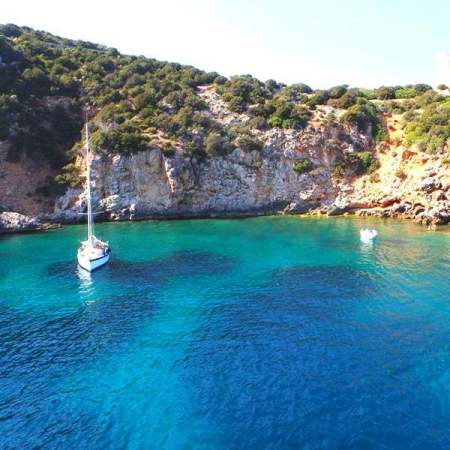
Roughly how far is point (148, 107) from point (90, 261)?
40.0 metres

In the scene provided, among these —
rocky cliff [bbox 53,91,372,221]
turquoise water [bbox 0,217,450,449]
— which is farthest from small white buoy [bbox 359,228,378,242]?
rocky cliff [bbox 53,91,372,221]

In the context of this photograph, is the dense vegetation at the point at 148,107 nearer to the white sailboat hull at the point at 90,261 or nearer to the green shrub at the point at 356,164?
the green shrub at the point at 356,164

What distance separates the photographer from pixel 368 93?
291 ft

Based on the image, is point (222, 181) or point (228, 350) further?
point (222, 181)

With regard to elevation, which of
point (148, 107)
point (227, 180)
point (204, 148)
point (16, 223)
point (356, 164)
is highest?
point (148, 107)

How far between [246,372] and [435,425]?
323 inches

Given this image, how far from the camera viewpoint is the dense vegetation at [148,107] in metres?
62.6

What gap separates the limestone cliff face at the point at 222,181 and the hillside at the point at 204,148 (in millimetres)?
154

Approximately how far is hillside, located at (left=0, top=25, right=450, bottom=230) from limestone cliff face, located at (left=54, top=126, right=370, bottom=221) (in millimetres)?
154

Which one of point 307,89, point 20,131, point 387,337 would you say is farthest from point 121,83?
point 387,337

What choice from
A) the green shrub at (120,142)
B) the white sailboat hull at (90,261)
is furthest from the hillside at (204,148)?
the white sailboat hull at (90,261)

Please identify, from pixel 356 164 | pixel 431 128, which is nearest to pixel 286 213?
pixel 356 164

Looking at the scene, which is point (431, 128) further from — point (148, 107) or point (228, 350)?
point (228, 350)

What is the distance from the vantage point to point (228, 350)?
22484 millimetres
